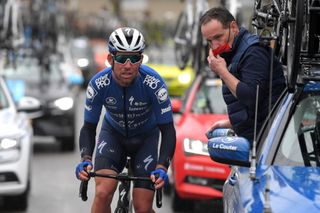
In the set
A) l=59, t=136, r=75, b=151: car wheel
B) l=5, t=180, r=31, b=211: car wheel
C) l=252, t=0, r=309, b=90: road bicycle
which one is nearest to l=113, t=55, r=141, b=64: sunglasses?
l=252, t=0, r=309, b=90: road bicycle

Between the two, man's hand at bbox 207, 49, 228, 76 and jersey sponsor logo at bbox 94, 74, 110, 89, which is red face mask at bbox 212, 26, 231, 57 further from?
jersey sponsor logo at bbox 94, 74, 110, 89

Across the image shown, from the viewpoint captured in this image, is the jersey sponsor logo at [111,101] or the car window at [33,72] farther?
the car window at [33,72]

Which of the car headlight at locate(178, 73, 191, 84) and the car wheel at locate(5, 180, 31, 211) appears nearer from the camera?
the car wheel at locate(5, 180, 31, 211)

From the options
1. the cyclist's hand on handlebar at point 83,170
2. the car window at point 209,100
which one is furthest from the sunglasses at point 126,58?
the car window at point 209,100

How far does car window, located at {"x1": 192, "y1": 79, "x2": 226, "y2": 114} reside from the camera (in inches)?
516

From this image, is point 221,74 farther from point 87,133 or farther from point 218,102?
point 218,102

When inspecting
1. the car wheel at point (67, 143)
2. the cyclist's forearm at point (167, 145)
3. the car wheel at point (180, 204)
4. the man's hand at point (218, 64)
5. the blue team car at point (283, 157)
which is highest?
the man's hand at point (218, 64)

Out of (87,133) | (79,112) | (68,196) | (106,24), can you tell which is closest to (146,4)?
(106,24)

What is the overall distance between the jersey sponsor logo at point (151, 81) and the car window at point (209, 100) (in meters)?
5.34

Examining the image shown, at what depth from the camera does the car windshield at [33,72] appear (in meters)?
20.6

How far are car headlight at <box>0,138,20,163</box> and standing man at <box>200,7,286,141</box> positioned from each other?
194 inches

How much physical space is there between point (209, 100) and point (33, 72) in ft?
28.0

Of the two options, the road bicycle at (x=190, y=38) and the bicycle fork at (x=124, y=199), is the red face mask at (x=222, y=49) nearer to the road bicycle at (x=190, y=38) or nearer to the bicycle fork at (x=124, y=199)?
the bicycle fork at (x=124, y=199)

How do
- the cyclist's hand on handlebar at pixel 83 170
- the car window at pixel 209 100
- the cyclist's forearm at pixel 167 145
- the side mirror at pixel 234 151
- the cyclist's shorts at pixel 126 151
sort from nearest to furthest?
the side mirror at pixel 234 151 < the cyclist's hand on handlebar at pixel 83 170 < the cyclist's forearm at pixel 167 145 < the cyclist's shorts at pixel 126 151 < the car window at pixel 209 100
